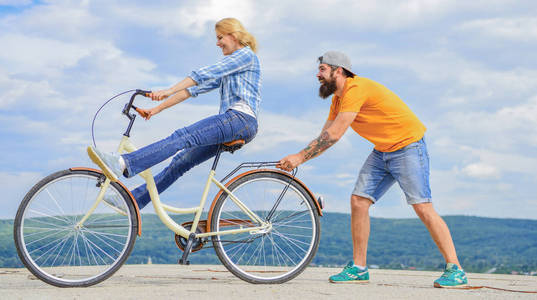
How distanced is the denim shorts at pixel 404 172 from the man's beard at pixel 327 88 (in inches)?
29.1

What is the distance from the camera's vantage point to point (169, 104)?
5227 millimetres

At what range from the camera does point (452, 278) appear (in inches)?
205

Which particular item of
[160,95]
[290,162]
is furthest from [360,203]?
[160,95]

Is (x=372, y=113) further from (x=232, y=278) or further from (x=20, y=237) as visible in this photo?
(x=20, y=237)

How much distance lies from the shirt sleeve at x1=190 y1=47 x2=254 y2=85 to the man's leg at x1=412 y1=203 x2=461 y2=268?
2028 mm

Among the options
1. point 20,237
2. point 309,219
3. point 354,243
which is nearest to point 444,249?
point 354,243

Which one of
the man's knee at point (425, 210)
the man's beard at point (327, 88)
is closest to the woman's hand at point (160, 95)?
the man's beard at point (327, 88)

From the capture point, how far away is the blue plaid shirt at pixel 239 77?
471cm

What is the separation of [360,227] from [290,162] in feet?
3.54

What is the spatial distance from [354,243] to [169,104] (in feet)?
7.27

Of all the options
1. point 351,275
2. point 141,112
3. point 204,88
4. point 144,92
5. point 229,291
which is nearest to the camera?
point 229,291

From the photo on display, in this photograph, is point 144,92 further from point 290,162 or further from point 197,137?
point 290,162

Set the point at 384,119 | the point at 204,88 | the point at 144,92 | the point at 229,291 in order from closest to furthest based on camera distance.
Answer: the point at 229,291
the point at 144,92
the point at 384,119
the point at 204,88

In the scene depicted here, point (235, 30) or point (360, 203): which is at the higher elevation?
point (235, 30)
